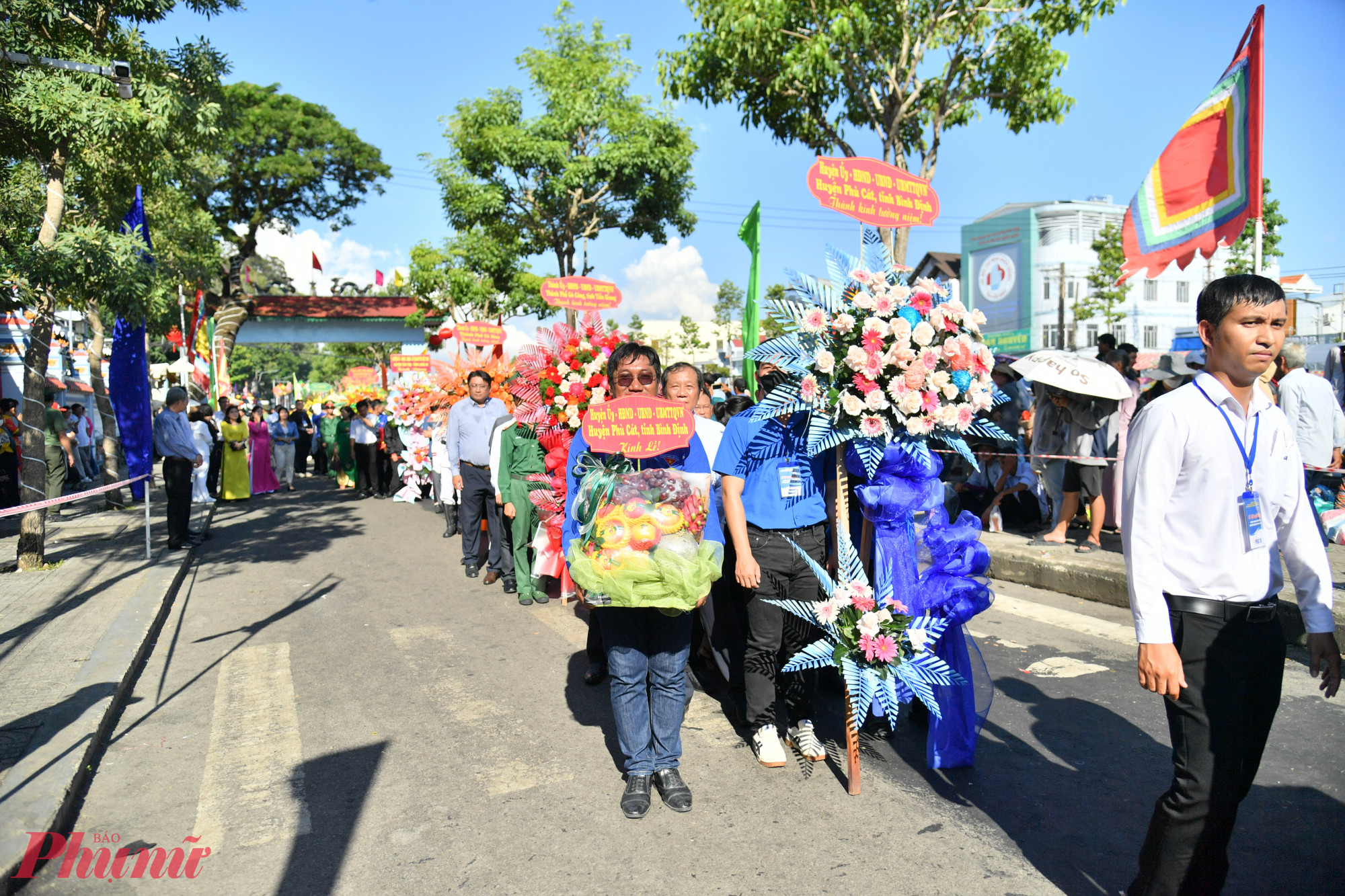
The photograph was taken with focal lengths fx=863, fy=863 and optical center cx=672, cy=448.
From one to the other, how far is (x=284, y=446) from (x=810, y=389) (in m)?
18.3

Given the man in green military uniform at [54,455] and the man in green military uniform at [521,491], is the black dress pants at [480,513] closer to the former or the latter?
the man in green military uniform at [521,491]

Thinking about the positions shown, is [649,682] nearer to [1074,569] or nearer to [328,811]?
[328,811]

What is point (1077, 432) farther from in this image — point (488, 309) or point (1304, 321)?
point (1304, 321)

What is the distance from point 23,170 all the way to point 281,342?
100 feet

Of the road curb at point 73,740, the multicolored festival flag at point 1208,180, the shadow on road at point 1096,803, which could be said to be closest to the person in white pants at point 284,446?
the road curb at point 73,740

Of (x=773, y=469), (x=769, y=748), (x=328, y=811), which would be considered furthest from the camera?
(x=769, y=748)

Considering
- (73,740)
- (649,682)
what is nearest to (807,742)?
(649,682)

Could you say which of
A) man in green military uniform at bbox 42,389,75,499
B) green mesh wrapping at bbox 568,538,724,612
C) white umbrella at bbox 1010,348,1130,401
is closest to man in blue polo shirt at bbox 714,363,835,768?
green mesh wrapping at bbox 568,538,724,612

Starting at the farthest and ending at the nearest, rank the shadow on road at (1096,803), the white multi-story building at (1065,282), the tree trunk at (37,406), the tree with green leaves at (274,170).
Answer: the white multi-story building at (1065,282), the tree with green leaves at (274,170), the tree trunk at (37,406), the shadow on road at (1096,803)

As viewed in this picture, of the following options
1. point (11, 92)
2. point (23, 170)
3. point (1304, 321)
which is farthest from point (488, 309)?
point (1304, 321)

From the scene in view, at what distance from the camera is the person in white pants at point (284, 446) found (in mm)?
19109

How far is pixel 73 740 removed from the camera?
13.5 ft

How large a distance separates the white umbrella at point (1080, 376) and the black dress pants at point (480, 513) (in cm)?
500

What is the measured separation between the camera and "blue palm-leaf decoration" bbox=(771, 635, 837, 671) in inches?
138
